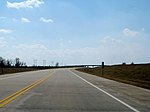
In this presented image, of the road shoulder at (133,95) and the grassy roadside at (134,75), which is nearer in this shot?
the road shoulder at (133,95)

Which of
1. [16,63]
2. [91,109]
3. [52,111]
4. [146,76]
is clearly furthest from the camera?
[16,63]

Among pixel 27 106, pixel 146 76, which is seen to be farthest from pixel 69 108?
pixel 146 76

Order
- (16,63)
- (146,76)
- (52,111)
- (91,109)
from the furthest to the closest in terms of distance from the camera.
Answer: (16,63)
(146,76)
(91,109)
(52,111)

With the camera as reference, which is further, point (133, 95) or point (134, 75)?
point (134, 75)

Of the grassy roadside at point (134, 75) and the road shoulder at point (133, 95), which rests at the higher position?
the grassy roadside at point (134, 75)

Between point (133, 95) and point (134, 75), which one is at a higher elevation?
point (134, 75)

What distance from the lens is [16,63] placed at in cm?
19825

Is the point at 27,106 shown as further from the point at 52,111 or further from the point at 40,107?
the point at 52,111

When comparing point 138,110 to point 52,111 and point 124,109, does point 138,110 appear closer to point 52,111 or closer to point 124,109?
point 124,109

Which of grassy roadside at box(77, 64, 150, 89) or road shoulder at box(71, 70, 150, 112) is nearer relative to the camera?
road shoulder at box(71, 70, 150, 112)

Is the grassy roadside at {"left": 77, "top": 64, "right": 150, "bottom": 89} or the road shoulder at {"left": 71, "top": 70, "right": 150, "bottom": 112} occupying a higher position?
the grassy roadside at {"left": 77, "top": 64, "right": 150, "bottom": 89}

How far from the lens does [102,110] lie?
11.4 meters

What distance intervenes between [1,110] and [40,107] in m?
1.54

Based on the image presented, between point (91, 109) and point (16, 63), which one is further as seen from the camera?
point (16, 63)
